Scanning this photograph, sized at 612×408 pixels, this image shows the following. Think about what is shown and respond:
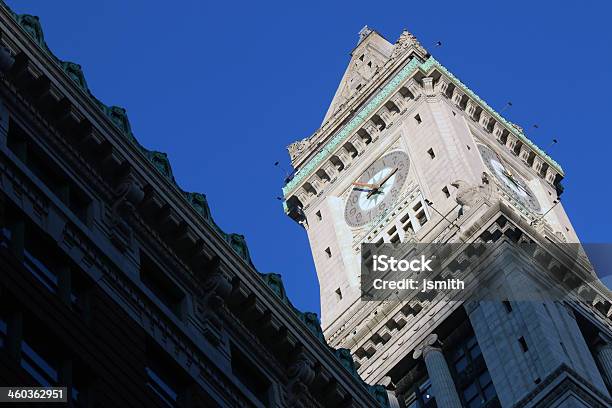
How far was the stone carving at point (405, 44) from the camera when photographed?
105500mm

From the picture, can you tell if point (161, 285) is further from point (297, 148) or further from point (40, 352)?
point (297, 148)

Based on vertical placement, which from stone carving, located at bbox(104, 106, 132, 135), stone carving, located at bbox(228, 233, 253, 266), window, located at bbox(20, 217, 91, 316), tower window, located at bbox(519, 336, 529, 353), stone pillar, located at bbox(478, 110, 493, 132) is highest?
stone pillar, located at bbox(478, 110, 493, 132)

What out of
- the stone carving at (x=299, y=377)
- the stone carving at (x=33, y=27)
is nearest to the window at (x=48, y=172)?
the stone carving at (x=33, y=27)

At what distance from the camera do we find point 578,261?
8394cm

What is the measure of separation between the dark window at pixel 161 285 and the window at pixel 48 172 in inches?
85.2

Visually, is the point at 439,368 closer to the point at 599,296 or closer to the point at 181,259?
the point at 599,296

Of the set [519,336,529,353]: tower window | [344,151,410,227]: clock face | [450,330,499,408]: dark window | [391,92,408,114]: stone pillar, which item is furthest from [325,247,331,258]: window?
[519,336,529,353]: tower window

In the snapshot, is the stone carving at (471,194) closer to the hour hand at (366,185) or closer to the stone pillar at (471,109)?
the hour hand at (366,185)

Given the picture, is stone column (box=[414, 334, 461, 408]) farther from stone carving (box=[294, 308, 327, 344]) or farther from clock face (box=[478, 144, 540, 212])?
stone carving (box=[294, 308, 327, 344])

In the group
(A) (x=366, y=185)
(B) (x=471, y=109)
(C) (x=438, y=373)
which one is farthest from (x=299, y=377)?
(B) (x=471, y=109)

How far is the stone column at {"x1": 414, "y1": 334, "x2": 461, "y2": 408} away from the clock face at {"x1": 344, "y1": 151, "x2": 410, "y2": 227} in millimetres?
16045

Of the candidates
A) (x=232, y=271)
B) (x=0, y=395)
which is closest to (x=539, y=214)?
(x=232, y=271)

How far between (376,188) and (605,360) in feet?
74.9

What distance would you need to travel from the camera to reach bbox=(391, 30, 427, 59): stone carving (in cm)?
10550
